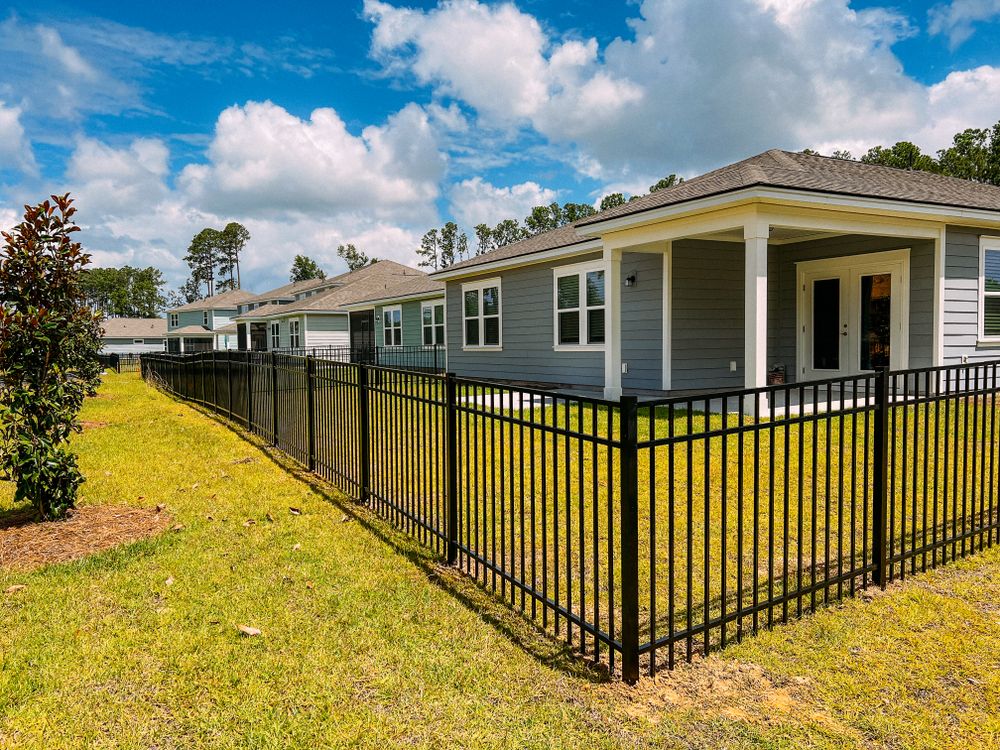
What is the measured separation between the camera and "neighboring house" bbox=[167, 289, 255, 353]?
55.6 m

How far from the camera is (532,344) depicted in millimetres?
14750

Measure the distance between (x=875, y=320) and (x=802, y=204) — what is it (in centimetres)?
425

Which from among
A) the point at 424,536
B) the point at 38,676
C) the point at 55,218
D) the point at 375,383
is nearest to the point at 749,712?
the point at 424,536

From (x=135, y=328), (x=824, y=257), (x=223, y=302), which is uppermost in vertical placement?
(x=223, y=302)

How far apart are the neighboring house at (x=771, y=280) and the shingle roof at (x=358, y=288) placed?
1807 centimetres

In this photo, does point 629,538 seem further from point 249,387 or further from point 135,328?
point 135,328

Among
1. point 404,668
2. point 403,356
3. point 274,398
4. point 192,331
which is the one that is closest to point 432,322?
point 403,356

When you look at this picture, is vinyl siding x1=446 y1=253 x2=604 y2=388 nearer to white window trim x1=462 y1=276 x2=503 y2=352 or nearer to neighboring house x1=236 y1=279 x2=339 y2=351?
white window trim x1=462 y1=276 x2=503 y2=352

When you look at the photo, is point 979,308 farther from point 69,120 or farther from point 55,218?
point 69,120

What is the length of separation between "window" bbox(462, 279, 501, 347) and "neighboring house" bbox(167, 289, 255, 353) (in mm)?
43203

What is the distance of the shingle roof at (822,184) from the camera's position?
8922mm

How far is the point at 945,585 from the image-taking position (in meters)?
3.58

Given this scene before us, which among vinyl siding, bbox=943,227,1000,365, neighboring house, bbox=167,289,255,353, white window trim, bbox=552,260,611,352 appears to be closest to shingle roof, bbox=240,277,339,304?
neighboring house, bbox=167,289,255,353

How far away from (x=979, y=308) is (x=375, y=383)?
11.0 m
